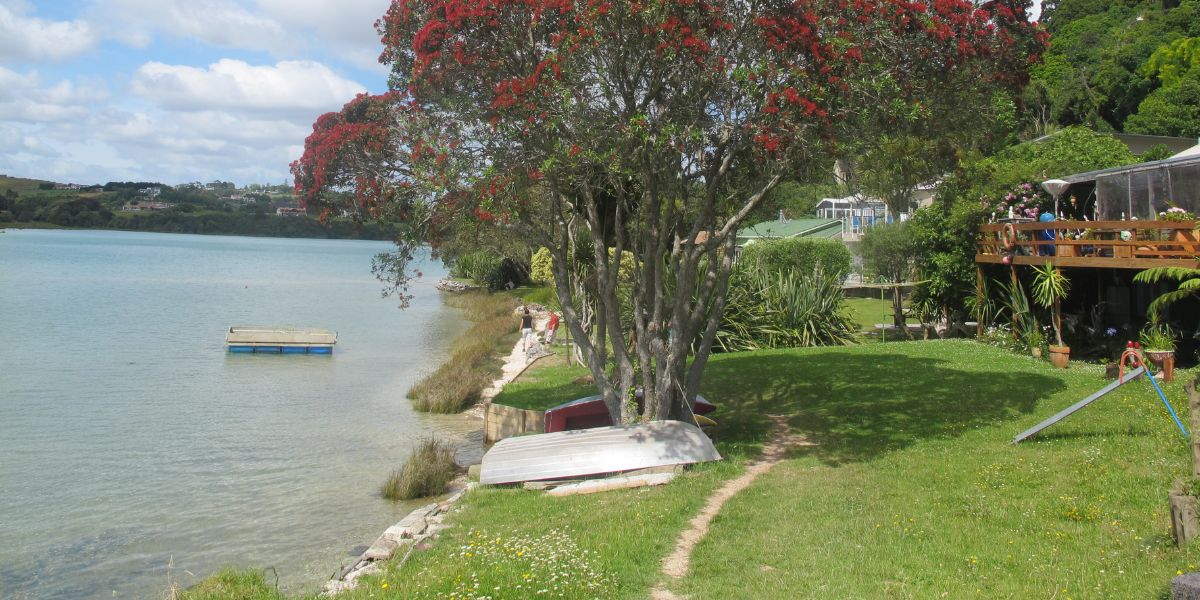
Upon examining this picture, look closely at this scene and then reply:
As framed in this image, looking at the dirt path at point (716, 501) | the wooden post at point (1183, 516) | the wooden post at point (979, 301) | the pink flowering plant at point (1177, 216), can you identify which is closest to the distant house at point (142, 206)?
the wooden post at point (979, 301)

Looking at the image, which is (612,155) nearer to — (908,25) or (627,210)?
(627,210)

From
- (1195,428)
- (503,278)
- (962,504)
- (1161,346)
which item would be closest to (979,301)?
(1161,346)

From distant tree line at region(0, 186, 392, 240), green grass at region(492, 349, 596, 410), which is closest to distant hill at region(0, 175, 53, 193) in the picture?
distant tree line at region(0, 186, 392, 240)

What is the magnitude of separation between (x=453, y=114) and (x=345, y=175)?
228cm

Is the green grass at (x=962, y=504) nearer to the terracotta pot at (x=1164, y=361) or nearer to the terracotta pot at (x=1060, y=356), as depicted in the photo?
the terracotta pot at (x=1164, y=361)

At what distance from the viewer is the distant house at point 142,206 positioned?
18366 centimetres

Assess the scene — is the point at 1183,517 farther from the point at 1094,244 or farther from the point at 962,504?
the point at 1094,244

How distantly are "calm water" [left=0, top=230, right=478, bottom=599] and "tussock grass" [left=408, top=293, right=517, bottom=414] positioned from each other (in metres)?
0.62

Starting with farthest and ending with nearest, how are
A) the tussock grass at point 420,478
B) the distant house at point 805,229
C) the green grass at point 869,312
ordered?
the distant house at point 805,229
the green grass at point 869,312
the tussock grass at point 420,478

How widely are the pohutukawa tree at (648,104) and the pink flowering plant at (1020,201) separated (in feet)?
33.8

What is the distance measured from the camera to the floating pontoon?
3216 centimetres

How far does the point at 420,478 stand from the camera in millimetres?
13930

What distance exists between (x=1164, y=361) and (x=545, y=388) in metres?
11.8

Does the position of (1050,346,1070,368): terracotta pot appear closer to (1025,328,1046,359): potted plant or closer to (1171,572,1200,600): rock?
(1025,328,1046,359): potted plant
